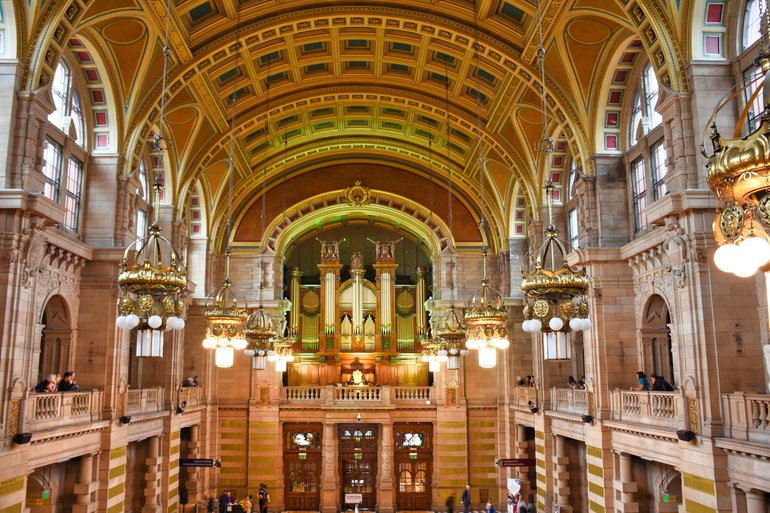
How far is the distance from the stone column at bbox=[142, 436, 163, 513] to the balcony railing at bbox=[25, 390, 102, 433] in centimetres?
473

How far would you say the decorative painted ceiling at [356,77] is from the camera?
15.5 meters

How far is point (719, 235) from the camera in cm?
562

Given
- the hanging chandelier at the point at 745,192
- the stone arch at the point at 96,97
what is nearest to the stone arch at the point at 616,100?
the hanging chandelier at the point at 745,192

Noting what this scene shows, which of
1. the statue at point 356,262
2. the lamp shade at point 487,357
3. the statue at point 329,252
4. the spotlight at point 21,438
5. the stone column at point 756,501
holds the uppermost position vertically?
the statue at point 329,252

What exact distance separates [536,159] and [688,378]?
1117 centimetres

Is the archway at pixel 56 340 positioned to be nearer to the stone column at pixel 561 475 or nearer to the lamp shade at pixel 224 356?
the lamp shade at pixel 224 356

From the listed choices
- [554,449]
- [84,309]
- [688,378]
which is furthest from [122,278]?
[554,449]

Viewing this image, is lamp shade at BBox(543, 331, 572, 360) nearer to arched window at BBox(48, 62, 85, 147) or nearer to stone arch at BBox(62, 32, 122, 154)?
arched window at BBox(48, 62, 85, 147)

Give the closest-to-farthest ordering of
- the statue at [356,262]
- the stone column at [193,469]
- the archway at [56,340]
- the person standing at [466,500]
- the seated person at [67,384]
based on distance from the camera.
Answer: the seated person at [67,384] < the archway at [56,340] < the stone column at [193,469] < the person standing at [466,500] < the statue at [356,262]

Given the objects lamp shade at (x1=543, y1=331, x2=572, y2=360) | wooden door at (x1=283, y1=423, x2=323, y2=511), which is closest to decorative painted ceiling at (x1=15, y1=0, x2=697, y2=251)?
lamp shade at (x1=543, y1=331, x2=572, y2=360)

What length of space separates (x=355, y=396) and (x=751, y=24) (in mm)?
19745

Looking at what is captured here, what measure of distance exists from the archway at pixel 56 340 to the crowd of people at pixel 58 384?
0.33 m

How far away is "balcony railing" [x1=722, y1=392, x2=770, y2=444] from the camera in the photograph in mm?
10648

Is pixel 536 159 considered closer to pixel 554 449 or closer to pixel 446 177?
pixel 446 177
